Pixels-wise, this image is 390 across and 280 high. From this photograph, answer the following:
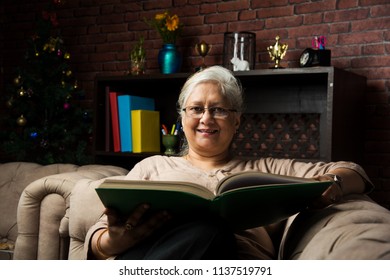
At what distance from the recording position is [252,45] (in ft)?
9.22

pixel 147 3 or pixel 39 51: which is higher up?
pixel 147 3

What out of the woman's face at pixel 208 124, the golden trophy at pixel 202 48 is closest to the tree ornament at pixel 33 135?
the golden trophy at pixel 202 48

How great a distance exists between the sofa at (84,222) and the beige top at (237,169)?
73 millimetres

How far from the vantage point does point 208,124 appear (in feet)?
5.84

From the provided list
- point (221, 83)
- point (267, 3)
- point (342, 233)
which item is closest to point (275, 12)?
point (267, 3)

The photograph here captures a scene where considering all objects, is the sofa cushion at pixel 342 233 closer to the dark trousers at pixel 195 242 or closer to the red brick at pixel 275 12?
the dark trousers at pixel 195 242

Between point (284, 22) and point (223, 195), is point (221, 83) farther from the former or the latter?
point (284, 22)

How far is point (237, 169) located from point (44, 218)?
2.80ft

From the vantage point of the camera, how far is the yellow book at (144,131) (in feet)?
9.66

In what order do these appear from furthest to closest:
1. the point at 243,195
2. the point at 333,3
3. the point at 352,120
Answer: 1. the point at 333,3
2. the point at 352,120
3. the point at 243,195

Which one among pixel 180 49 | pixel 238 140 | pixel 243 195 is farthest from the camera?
pixel 180 49

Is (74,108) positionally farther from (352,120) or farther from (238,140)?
(352,120)
